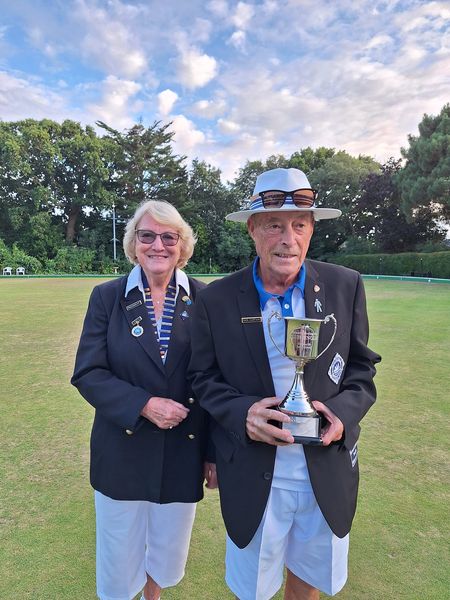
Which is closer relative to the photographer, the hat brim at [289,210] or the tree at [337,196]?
the hat brim at [289,210]

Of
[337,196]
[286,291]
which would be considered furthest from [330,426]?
[337,196]

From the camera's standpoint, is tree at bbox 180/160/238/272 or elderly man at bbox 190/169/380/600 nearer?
elderly man at bbox 190/169/380/600

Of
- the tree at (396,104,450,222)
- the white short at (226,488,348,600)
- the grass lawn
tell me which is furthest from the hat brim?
the tree at (396,104,450,222)

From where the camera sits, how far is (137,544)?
89.3 inches

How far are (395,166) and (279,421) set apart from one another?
1714 inches

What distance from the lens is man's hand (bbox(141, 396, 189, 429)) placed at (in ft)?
6.45

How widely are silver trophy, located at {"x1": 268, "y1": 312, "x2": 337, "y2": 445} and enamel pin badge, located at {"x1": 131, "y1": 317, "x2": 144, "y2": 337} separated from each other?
0.82 metres

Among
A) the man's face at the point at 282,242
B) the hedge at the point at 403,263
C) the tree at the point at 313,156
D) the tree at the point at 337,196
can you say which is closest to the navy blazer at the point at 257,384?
the man's face at the point at 282,242

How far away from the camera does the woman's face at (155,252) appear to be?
2.24 m

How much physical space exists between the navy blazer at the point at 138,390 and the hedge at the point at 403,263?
31.6 meters

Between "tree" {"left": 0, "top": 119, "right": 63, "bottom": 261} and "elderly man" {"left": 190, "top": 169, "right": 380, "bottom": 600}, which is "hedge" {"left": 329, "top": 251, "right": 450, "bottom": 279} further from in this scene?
"elderly man" {"left": 190, "top": 169, "right": 380, "bottom": 600}

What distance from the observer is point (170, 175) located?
48812 millimetres

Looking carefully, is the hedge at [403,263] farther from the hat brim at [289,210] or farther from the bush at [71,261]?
the hat brim at [289,210]

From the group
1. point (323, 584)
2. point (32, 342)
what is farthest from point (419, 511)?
point (32, 342)
